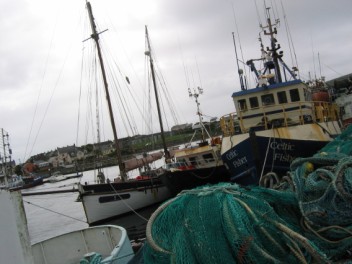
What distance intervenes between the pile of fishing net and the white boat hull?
15362 millimetres

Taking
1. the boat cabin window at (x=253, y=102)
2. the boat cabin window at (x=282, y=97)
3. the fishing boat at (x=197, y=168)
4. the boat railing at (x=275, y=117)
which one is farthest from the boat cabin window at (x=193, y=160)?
the boat cabin window at (x=282, y=97)

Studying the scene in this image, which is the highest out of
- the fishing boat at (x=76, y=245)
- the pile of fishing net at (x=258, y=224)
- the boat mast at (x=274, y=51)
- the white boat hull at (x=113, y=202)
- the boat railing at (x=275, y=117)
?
the boat mast at (x=274, y=51)

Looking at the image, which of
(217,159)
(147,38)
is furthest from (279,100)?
(147,38)

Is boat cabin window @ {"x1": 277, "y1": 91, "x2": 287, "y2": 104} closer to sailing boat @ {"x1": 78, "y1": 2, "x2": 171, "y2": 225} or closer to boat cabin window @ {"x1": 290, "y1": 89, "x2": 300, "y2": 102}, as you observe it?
boat cabin window @ {"x1": 290, "y1": 89, "x2": 300, "y2": 102}

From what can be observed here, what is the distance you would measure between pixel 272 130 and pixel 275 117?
7.36 ft

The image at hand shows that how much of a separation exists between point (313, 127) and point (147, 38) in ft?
70.7

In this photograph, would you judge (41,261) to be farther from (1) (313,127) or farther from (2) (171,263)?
(1) (313,127)

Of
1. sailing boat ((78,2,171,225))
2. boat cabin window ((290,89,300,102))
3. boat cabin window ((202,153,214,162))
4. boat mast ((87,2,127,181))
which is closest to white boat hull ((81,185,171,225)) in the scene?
sailing boat ((78,2,171,225))

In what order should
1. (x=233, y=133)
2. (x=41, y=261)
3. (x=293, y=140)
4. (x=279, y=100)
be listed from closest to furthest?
(x=41, y=261), (x=293, y=140), (x=233, y=133), (x=279, y=100)

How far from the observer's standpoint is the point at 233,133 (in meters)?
15.8

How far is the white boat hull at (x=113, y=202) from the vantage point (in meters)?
20.7

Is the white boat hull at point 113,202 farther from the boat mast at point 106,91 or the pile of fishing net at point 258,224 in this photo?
the pile of fishing net at point 258,224

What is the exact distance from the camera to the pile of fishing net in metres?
4.23

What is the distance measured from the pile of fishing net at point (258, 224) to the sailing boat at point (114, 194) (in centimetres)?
1474
